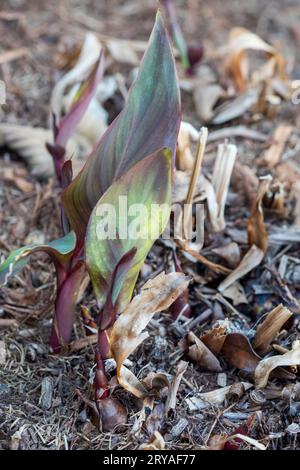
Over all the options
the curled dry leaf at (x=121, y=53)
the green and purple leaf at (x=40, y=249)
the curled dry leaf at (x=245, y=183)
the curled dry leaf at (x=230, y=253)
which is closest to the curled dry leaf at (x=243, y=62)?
the curled dry leaf at (x=121, y=53)

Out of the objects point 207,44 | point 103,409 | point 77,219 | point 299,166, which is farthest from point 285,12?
point 103,409

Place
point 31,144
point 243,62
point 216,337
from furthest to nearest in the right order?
point 243,62 → point 31,144 → point 216,337

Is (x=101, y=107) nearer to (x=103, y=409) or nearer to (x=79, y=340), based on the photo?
(x=79, y=340)

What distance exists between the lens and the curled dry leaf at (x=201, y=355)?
1.29 meters

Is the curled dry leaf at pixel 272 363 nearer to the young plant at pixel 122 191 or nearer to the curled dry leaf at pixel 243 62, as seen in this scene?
the young plant at pixel 122 191

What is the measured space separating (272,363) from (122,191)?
427 mm

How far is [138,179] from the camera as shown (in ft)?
3.44

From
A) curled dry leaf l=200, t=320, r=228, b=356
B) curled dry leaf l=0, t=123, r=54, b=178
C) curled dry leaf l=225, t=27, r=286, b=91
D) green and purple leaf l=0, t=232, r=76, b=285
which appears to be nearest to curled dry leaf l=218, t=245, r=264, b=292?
curled dry leaf l=200, t=320, r=228, b=356

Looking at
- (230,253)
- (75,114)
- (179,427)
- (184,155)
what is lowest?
(179,427)

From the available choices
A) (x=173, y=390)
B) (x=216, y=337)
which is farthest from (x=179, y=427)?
(x=216, y=337)

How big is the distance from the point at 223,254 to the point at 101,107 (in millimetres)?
651

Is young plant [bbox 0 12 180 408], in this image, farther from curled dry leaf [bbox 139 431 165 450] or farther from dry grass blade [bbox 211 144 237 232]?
dry grass blade [bbox 211 144 237 232]

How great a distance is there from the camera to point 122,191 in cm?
106

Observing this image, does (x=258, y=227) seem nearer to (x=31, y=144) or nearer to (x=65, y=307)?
(x=65, y=307)
